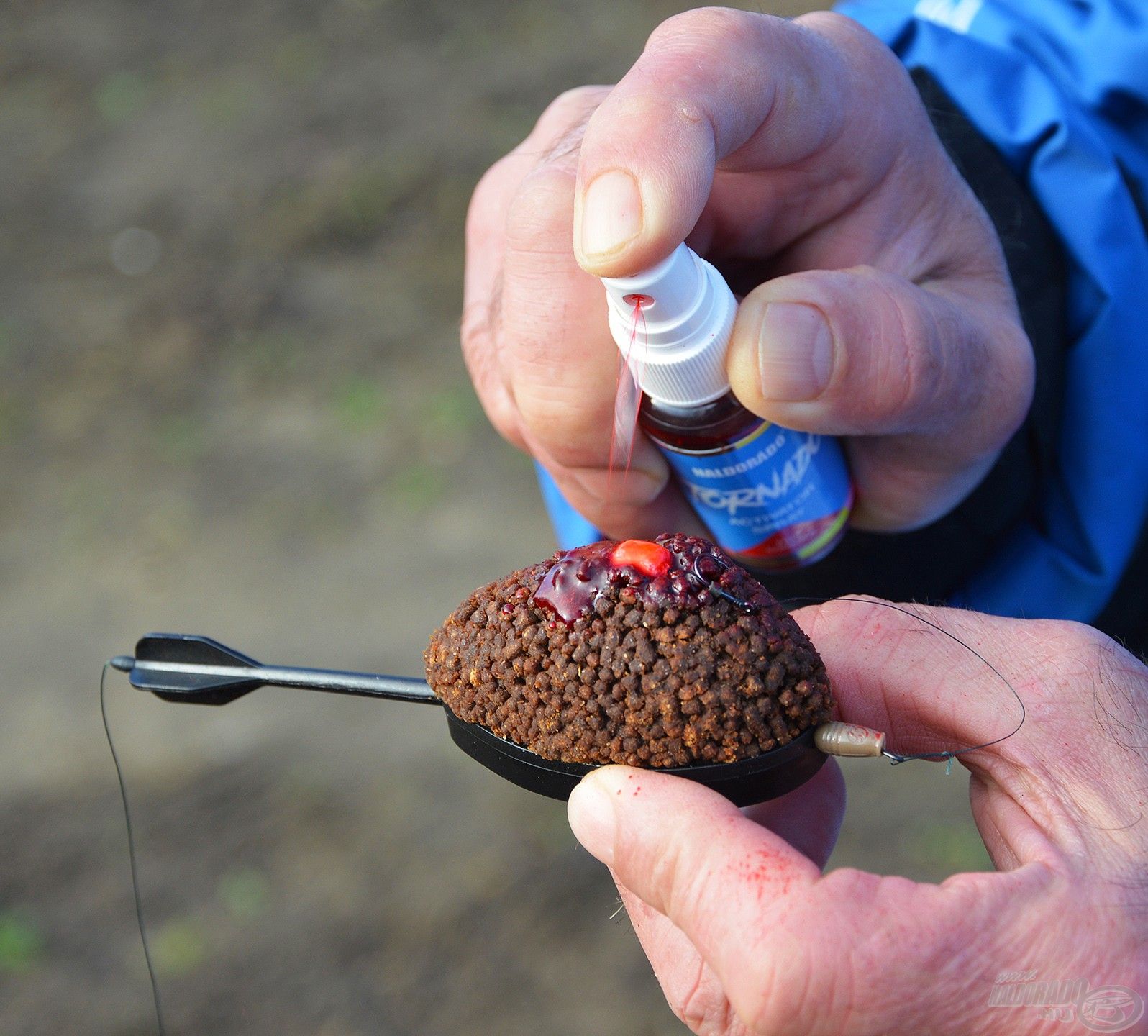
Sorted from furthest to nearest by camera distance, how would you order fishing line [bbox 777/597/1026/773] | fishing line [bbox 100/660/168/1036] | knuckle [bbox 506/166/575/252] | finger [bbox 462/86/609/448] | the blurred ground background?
the blurred ground background
finger [bbox 462/86/609/448]
knuckle [bbox 506/166/575/252]
fishing line [bbox 100/660/168/1036]
fishing line [bbox 777/597/1026/773]

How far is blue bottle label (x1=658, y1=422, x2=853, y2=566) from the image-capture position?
1.31 meters

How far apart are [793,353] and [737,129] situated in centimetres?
29

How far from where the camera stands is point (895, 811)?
2840mm

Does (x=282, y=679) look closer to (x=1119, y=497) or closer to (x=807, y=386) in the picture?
(x=807, y=386)

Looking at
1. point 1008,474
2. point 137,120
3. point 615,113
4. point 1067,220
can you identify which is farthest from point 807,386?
point 137,120

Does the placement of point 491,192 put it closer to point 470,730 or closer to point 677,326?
point 677,326

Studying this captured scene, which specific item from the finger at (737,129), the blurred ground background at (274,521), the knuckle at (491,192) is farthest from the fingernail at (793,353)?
the blurred ground background at (274,521)

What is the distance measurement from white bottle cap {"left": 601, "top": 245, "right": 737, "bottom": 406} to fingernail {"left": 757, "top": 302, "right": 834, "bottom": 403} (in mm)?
48

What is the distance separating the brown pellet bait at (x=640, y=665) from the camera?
1.00 meters

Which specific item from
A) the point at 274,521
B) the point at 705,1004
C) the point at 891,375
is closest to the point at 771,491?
the point at 891,375

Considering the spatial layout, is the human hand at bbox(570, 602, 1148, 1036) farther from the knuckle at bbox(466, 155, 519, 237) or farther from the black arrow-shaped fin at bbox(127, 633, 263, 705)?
the knuckle at bbox(466, 155, 519, 237)

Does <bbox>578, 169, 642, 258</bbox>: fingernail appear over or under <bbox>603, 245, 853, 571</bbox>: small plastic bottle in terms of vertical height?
over

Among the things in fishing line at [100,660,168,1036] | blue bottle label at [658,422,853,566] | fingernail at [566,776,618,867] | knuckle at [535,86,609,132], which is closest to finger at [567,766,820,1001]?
fingernail at [566,776,618,867]

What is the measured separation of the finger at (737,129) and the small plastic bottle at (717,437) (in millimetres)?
61
